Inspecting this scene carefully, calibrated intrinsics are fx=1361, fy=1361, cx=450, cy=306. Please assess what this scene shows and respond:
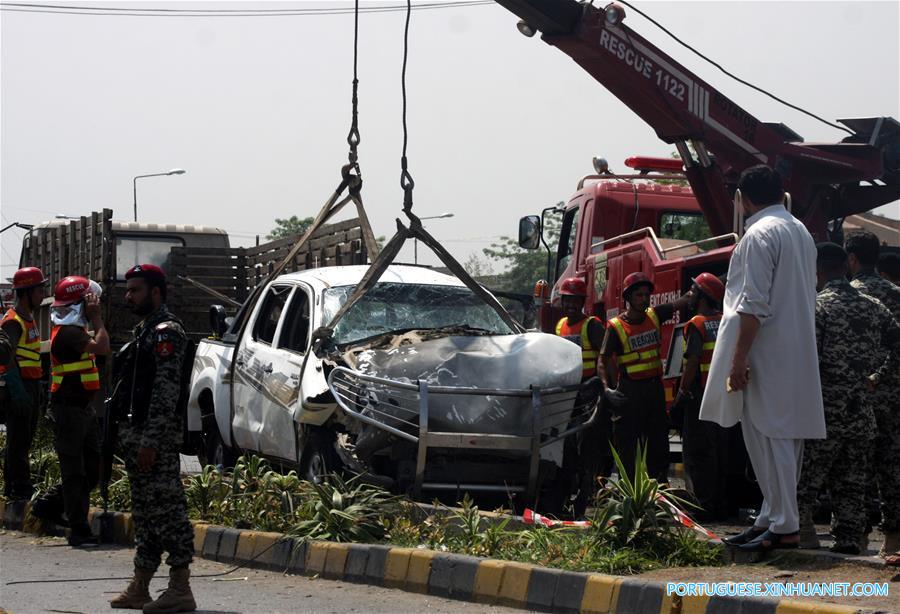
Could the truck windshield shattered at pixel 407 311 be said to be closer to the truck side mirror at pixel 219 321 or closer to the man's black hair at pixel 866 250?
the truck side mirror at pixel 219 321

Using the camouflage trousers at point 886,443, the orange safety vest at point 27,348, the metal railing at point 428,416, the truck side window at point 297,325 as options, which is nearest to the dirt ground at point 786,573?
the camouflage trousers at point 886,443

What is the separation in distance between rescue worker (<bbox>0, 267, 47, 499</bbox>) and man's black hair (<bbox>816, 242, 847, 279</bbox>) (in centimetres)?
562

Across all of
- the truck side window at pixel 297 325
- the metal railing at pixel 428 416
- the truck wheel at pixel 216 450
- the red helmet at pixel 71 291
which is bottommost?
the truck wheel at pixel 216 450

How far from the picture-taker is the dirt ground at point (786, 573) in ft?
19.3

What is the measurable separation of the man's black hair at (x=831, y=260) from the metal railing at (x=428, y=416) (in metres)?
1.96

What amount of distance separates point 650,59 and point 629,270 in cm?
225

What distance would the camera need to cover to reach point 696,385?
9.77 m

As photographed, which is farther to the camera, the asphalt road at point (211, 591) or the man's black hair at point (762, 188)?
the man's black hair at point (762, 188)

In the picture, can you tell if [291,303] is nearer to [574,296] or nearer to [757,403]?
[574,296]

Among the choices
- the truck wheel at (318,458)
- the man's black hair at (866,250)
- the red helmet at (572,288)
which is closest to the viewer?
the man's black hair at (866,250)

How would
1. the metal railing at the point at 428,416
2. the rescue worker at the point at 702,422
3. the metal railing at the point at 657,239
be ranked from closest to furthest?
the metal railing at the point at 428,416 < the rescue worker at the point at 702,422 < the metal railing at the point at 657,239

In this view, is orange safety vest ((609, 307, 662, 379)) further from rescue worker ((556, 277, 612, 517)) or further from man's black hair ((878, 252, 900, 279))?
man's black hair ((878, 252, 900, 279))

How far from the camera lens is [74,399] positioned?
897 centimetres

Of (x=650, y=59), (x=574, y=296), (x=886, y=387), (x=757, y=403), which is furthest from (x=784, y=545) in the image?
(x=650, y=59)
